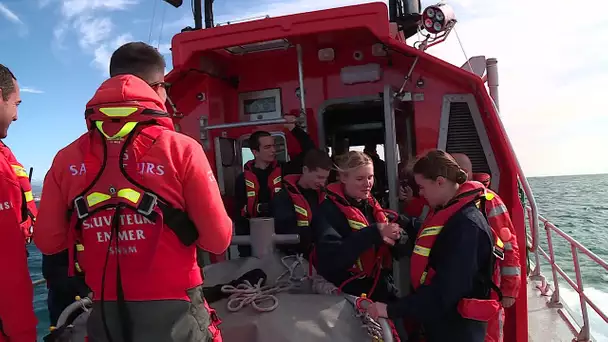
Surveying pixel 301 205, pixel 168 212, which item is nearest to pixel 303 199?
pixel 301 205

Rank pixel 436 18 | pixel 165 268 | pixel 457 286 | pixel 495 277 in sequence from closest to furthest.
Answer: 1. pixel 165 268
2. pixel 457 286
3. pixel 495 277
4. pixel 436 18

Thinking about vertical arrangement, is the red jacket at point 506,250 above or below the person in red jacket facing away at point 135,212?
below

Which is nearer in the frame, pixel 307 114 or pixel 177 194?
pixel 177 194

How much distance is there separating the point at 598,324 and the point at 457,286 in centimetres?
603

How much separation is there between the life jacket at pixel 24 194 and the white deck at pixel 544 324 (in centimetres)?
388

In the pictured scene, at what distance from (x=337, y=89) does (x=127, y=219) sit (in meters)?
3.01

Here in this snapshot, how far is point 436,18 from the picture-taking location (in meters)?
3.53

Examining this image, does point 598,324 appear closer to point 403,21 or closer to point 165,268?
point 403,21

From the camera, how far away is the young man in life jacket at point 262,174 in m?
3.93

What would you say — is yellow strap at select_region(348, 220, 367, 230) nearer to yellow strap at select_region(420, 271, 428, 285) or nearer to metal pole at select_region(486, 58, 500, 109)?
yellow strap at select_region(420, 271, 428, 285)

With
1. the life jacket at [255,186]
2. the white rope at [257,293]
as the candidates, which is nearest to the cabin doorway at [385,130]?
the life jacket at [255,186]

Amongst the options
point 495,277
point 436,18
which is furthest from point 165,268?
point 436,18

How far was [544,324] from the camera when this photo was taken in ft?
14.3

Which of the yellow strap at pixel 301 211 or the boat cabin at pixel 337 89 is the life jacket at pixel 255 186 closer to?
the boat cabin at pixel 337 89
